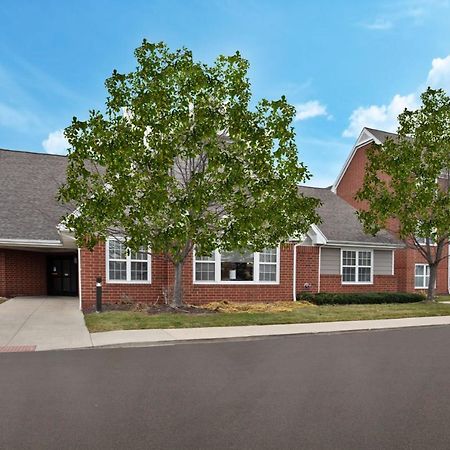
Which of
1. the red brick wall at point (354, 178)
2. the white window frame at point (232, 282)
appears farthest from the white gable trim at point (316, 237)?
the red brick wall at point (354, 178)

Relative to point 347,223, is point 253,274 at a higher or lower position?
lower

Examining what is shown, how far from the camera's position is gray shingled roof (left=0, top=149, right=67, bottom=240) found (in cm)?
2106

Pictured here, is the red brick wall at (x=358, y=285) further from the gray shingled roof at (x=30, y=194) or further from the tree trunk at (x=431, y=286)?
the gray shingled roof at (x=30, y=194)

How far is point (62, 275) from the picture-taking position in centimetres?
2527

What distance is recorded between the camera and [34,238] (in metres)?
20.6

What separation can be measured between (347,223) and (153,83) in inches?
593

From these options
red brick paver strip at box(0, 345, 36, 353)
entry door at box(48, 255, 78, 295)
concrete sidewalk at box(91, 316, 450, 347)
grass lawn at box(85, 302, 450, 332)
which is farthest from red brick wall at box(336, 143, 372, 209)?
red brick paver strip at box(0, 345, 36, 353)

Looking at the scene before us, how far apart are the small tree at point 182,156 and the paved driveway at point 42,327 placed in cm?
256

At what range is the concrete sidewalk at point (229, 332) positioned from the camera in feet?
35.3

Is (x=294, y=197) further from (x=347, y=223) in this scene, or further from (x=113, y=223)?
(x=347, y=223)

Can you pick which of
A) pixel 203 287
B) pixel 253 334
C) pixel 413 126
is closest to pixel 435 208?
pixel 413 126

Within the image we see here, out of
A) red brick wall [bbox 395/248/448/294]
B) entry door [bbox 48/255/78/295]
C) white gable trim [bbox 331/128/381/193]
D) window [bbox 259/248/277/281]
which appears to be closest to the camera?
window [bbox 259/248/277/281]

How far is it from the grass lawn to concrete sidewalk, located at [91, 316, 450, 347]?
→ 0.49m

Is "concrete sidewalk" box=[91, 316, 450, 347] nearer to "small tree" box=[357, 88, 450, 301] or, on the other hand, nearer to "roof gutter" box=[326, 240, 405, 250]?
"small tree" box=[357, 88, 450, 301]
